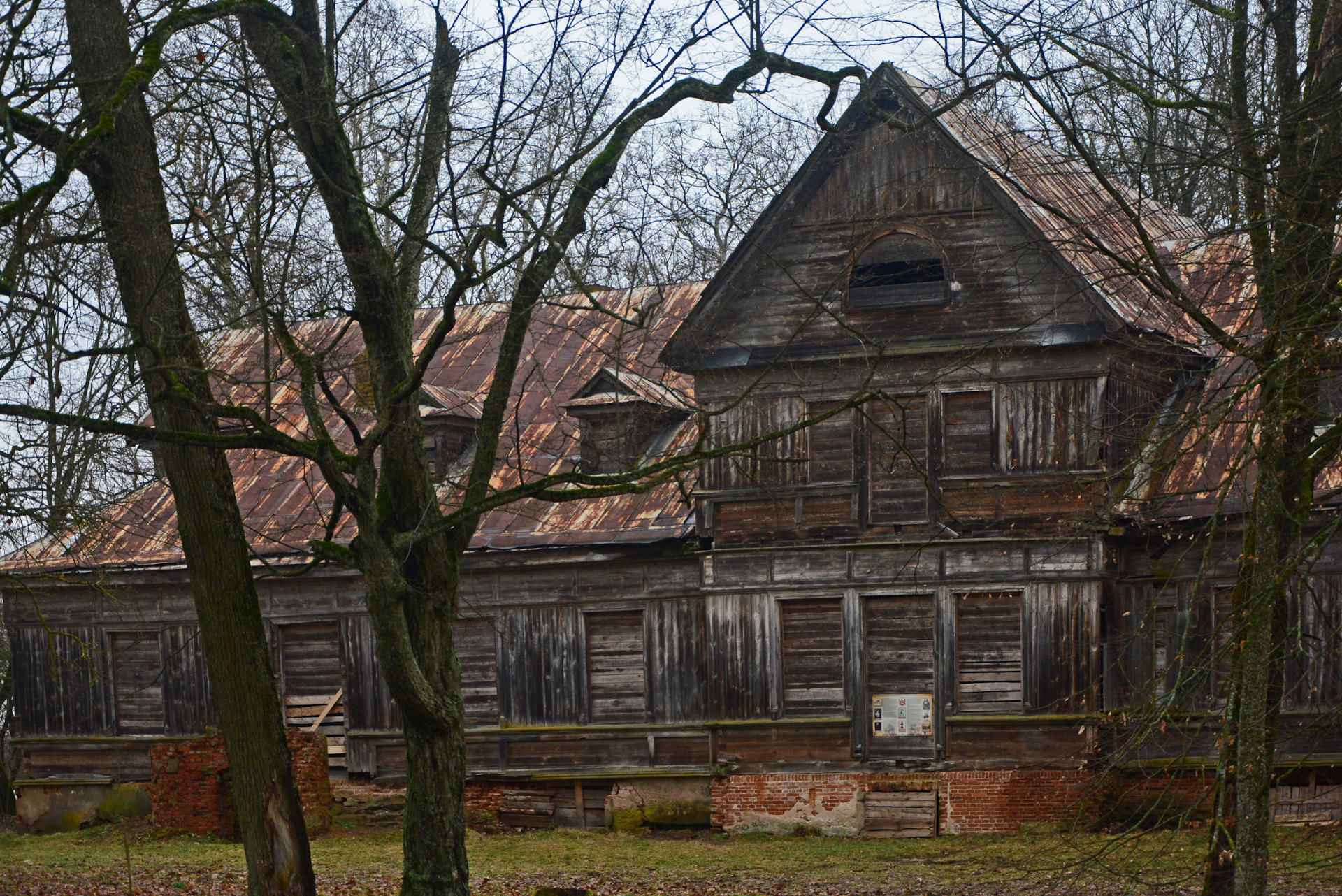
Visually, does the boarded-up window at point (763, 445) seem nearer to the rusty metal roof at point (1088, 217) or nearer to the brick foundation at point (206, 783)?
the rusty metal roof at point (1088, 217)

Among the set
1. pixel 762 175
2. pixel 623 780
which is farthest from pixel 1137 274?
pixel 762 175

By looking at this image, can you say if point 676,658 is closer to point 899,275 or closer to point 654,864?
point 654,864

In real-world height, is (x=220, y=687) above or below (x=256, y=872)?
above

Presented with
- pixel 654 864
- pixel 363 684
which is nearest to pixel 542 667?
pixel 363 684

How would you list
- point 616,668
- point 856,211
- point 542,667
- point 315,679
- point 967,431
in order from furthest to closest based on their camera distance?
1. point 315,679
2. point 542,667
3. point 616,668
4. point 856,211
5. point 967,431

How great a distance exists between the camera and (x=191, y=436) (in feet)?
36.9

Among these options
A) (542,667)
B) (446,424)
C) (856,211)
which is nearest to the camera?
(856,211)

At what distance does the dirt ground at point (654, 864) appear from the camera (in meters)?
15.6

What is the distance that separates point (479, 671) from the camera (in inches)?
936

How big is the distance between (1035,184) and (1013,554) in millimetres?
4942

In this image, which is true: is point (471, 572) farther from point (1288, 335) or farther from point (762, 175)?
point (1288, 335)

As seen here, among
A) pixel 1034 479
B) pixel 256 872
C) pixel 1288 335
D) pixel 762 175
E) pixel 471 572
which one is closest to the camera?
pixel 1288 335

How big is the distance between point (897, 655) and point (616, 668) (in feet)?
14.4

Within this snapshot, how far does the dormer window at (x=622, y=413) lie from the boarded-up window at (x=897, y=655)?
4.18 metres
